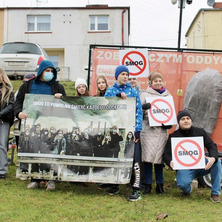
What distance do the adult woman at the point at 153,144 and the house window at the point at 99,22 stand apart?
22703mm

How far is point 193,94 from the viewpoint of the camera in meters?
6.70

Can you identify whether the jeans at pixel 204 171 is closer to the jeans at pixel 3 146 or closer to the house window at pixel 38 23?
the jeans at pixel 3 146

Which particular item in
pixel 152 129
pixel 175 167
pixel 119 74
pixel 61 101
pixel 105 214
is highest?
pixel 119 74

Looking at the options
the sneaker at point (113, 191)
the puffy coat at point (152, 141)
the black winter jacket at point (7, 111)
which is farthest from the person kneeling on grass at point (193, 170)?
the black winter jacket at point (7, 111)

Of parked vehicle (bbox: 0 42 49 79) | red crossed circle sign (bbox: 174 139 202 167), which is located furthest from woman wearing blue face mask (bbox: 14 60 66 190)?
parked vehicle (bbox: 0 42 49 79)

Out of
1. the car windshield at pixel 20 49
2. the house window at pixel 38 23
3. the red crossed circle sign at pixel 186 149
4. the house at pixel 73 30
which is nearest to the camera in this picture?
the red crossed circle sign at pixel 186 149

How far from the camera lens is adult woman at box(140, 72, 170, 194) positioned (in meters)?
5.22

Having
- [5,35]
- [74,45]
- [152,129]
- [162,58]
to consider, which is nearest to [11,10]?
[5,35]

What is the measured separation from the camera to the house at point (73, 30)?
1062 inches

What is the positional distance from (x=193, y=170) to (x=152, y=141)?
0.70 m

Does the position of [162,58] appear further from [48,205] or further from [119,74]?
[48,205]

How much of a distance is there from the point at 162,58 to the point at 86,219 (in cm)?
391

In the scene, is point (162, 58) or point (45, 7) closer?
point (162, 58)

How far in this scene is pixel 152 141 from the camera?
5.29 m
